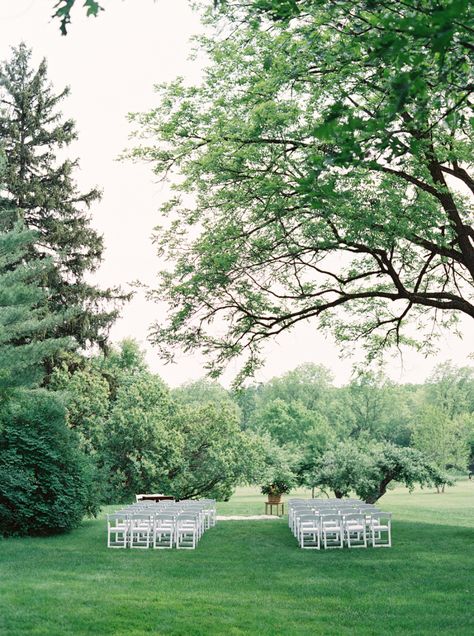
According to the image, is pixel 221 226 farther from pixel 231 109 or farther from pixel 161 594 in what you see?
pixel 161 594

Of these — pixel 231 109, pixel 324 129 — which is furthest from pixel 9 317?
pixel 324 129

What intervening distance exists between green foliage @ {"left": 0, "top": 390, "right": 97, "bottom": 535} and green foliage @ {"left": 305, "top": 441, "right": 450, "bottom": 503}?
6910 millimetres

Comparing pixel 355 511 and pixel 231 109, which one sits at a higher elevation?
pixel 231 109

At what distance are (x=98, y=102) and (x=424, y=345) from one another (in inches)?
493

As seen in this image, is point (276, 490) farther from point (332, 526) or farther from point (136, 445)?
point (332, 526)

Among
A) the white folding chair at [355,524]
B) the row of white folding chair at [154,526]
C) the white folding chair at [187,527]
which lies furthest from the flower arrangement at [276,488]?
the white folding chair at [355,524]

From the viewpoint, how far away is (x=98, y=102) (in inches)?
433

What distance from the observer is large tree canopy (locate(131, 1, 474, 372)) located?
1288 centimetres

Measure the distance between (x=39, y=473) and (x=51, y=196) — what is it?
1565 cm

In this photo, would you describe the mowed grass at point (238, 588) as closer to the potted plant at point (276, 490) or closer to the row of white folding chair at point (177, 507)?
the row of white folding chair at point (177, 507)

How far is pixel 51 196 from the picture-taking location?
3038 cm

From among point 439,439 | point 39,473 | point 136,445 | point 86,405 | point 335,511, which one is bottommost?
point 335,511

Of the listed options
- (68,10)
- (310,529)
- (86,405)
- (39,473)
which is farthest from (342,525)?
(86,405)

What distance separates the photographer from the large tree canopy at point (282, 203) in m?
12.9
